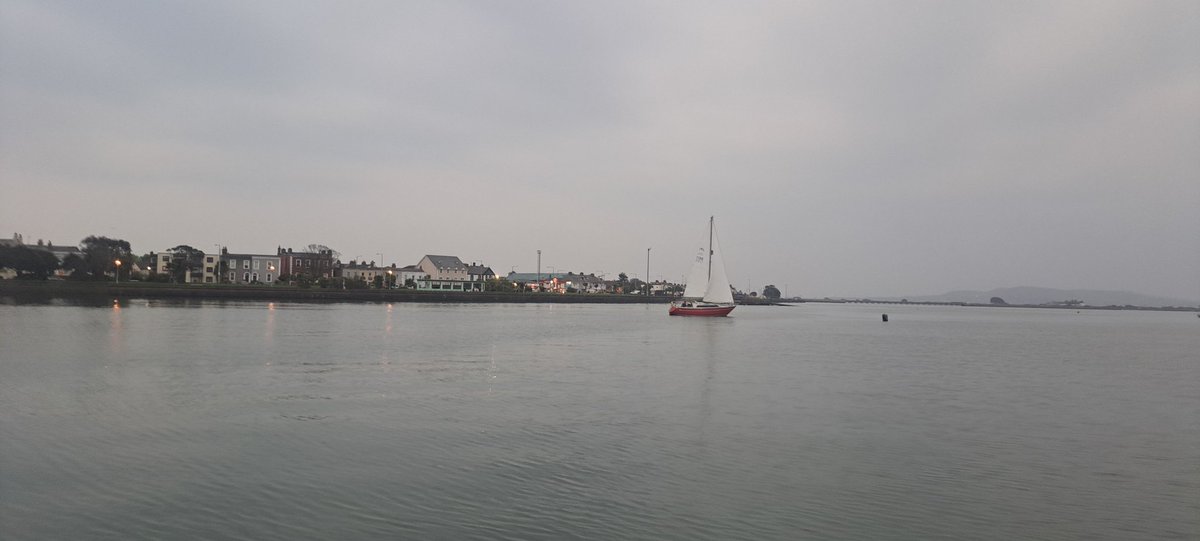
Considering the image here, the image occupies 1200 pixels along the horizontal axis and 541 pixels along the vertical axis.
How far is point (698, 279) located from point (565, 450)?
69.8 meters

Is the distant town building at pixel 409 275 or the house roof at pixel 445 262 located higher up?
the house roof at pixel 445 262

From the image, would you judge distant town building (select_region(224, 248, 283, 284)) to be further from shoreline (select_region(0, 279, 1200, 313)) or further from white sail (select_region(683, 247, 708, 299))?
white sail (select_region(683, 247, 708, 299))

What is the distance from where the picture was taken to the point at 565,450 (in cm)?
1332

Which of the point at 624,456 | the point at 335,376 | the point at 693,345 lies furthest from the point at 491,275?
the point at 624,456

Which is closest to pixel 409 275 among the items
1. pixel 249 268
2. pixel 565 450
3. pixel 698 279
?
pixel 249 268

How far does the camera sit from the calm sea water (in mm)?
9211

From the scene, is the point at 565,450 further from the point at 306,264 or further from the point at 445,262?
the point at 445,262

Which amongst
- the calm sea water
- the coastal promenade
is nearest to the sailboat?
the coastal promenade

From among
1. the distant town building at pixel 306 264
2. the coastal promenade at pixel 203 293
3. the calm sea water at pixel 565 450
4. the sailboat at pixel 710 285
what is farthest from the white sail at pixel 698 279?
the distant town building at pixel 306 264

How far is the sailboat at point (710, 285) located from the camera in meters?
78.9

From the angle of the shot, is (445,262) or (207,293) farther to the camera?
(445,262)

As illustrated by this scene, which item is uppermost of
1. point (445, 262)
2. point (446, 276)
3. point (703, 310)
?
point (445, 262)

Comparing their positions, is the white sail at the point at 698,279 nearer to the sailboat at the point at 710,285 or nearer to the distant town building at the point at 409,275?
the sailboat at the point at 710,285

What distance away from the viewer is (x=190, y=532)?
27.2 feet
